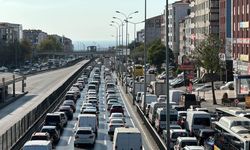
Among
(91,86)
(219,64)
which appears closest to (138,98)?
(219,64)

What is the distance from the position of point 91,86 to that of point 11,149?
5273 centimetres

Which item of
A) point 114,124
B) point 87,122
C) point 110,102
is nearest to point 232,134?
point 114,124

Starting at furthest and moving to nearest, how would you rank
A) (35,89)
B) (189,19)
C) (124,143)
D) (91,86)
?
(189,19), (35,89), (91,86), (124,143)

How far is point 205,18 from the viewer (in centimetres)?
11600

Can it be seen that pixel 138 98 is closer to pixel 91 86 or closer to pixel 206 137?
pixel 91 86

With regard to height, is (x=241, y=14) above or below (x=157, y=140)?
above

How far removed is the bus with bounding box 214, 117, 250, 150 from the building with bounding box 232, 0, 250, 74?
47007mm

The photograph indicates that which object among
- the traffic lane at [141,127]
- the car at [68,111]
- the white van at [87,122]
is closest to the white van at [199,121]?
the traffic lane at [141,127]

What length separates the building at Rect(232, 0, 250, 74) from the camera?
76.2m

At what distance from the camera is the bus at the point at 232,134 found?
23.4 metres

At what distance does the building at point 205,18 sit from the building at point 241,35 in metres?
15.5

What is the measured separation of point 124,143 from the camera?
105ft

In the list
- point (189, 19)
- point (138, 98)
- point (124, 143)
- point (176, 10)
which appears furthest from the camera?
point (176, 10)

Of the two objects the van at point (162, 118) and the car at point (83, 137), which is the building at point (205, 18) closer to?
the van at point (162, 118)
